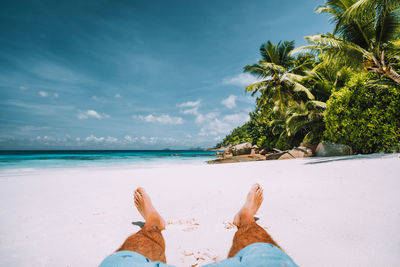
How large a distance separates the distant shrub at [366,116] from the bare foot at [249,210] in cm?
754

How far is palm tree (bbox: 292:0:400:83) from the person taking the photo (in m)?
5.87

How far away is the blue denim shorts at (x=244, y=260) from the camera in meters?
0.75

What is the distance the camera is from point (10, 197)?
248 cm

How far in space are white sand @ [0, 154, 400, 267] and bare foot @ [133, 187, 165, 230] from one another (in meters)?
0.12

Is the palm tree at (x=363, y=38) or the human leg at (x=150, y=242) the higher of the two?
the palm tree at (x=363, y=38)

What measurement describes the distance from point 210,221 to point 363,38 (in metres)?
9.88

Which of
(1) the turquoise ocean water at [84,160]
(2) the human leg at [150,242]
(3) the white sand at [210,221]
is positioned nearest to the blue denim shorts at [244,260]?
(2) the human leg at [150,242]

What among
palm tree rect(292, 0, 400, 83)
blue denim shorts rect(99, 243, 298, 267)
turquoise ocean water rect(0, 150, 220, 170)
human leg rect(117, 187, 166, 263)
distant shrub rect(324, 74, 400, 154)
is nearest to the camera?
blue denim shorts rect(99, 243, 298, 267)

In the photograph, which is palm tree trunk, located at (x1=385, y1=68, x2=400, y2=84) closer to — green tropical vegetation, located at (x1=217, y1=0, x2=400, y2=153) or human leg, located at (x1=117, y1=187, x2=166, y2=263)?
green tropical vegetation, located at (x1=217, y1=0, x2=400, y2=153)

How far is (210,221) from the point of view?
1682mm

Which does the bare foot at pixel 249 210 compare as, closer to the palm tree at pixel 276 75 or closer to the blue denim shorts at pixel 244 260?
the blue denim shorts at pixel 244 260

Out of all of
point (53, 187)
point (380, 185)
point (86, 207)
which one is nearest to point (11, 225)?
point (86, 207)

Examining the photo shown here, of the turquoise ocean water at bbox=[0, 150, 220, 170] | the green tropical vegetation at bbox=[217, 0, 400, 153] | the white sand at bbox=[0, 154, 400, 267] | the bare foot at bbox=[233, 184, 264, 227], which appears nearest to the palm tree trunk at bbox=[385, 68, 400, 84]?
the green tropical vegetation at bbox=[217, 0, 400, 153]

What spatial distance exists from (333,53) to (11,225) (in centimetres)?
1000
